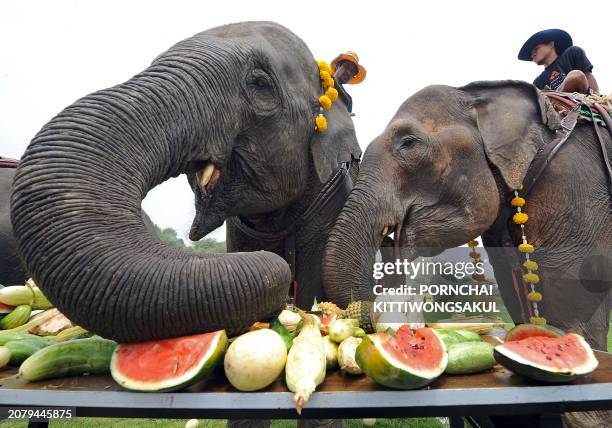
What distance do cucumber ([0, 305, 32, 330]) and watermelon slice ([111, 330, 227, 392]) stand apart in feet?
3.55

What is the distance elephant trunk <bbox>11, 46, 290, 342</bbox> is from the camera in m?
1.10

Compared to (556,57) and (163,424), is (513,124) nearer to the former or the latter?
(556,57)

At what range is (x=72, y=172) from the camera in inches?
46.4

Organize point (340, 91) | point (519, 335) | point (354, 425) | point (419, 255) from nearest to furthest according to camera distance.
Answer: point (519, 335), point (419, 255), point (340, 91), point (354, 425)

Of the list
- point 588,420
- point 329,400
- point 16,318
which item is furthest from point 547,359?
point 16,318

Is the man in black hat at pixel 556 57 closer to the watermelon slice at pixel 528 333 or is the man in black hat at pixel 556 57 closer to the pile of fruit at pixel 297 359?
the watermelon slice at pixel 528 333

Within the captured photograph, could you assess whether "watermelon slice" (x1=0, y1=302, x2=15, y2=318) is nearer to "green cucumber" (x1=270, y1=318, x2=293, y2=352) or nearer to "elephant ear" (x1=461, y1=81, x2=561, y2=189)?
"green cucumber" (x1=270, y1=318, x2=293, y2=352)

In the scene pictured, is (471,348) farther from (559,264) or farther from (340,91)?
(340,91)

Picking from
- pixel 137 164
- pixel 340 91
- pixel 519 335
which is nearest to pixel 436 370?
pixel 519 335

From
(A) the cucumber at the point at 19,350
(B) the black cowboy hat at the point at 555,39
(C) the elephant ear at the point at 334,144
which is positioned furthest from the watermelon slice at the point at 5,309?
(B) the black cowboy hat at the point at 555,39

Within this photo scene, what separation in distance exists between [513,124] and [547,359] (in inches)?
62.0

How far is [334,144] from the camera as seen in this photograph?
2404 mm

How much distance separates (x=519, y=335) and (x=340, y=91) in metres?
1.84

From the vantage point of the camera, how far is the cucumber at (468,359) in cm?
122
